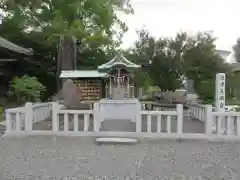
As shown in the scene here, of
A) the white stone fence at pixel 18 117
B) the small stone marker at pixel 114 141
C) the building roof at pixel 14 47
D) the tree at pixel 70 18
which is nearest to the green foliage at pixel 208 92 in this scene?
the tree at pixel 70 18

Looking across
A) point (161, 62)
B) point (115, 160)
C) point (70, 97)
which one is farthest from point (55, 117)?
point (161, 62)

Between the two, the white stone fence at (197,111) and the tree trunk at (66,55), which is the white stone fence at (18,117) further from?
the tree trunk at (66,55)

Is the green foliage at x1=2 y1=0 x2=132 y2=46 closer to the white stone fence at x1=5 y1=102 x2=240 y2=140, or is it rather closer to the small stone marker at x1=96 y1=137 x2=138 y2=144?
the white stone fence at x1=5 y1=102 x2=240 y2=140

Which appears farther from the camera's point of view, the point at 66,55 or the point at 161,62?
the point at 161,62

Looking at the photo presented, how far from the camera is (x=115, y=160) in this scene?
5.38 metres

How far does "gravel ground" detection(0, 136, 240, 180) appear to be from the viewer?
4516mm

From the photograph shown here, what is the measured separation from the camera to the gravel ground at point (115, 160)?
452 centimetres

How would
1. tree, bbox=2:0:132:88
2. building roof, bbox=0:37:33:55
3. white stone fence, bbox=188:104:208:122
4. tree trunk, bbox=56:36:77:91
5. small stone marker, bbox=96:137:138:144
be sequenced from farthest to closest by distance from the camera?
tree trunk, bbox=56:36:77:91 < building roof, bbox=0:37:33:55 < tree, bbox=2:0:132:88 < white stone fence, bbox=188:104:208:122 < small stone marker, bbox=96:137:138:144

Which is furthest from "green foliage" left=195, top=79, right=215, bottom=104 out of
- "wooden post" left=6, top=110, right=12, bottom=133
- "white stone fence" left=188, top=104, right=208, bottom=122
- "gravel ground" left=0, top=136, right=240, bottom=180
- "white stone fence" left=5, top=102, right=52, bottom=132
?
"wooden post" left=6, top=110, right=12, bottom=133

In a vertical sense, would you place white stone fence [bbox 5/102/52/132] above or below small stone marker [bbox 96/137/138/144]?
above

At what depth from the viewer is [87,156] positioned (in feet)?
18.6

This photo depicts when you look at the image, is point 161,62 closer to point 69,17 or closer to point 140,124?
point 69,17

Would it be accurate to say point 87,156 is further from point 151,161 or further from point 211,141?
point 211,141

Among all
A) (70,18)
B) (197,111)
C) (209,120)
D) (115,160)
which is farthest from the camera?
(70,18)
